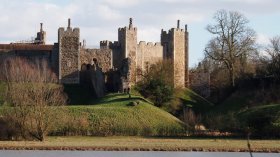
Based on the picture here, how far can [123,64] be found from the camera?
7206 centimetres

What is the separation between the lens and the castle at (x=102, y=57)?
236ft

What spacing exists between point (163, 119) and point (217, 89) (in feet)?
74.3

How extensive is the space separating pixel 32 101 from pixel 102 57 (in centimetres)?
2343

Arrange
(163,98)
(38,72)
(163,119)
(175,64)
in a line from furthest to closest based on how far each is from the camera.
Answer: (175,64)
(163,98)
(38,72)
(163,119)

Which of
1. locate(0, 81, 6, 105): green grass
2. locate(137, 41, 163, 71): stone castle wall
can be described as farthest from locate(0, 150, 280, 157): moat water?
locate(137, 41, 163, 71): stone castle wall

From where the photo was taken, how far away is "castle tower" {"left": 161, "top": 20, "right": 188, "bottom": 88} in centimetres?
7975

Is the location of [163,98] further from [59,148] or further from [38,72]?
[59,148]

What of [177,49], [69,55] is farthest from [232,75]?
[69,55]

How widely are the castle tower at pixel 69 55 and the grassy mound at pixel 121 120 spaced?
9.92m

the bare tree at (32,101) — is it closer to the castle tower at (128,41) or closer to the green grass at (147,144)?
the green grass at (147,144)

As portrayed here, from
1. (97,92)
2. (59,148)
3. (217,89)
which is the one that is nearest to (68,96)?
(97,92)

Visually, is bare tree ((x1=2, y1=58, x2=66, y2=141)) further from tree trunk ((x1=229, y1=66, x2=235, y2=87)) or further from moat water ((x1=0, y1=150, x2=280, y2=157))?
tree trunk ((x1=229, y1=66, x2=235, y2=87))

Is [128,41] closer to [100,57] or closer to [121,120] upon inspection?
[100,57]

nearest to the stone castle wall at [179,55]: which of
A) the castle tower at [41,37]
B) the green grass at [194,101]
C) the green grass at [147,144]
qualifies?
the green grass at [194,101]
